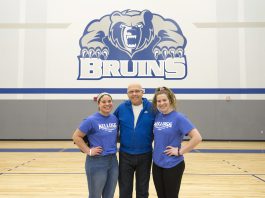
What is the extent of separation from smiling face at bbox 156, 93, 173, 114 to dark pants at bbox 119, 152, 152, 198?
1.56 ft

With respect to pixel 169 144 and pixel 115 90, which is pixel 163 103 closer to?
pixel 169 144

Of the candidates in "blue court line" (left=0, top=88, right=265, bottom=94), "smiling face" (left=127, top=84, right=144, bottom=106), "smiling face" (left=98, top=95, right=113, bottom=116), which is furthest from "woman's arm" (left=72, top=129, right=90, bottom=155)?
"blue court line" (left=0, top=88, right=265, bottom=94)

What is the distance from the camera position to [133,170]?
2869 millimetres

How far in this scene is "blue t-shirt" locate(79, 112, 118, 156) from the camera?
106 inches

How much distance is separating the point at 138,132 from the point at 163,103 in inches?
15.4

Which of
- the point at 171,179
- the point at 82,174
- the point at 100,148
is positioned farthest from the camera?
the point at 82,174

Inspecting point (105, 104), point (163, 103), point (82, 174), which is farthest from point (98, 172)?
point (82, 174)

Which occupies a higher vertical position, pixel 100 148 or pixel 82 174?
pixel 100 148

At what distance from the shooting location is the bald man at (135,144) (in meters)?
2.80

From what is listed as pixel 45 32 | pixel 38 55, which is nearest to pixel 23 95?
pixel 38 55

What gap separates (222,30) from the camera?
10859mm

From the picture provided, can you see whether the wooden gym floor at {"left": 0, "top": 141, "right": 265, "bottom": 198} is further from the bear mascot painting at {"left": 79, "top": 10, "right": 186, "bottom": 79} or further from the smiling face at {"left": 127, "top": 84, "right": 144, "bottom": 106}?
the bear mascot painting at {"left": 79, "top": 10, "right": 186, "bottom": 79}

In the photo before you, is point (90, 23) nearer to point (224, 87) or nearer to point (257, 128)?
point (224, 87)

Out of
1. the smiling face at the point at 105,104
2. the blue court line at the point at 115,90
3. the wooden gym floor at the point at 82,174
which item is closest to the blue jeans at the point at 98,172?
the smiling face at the point at 105,104
